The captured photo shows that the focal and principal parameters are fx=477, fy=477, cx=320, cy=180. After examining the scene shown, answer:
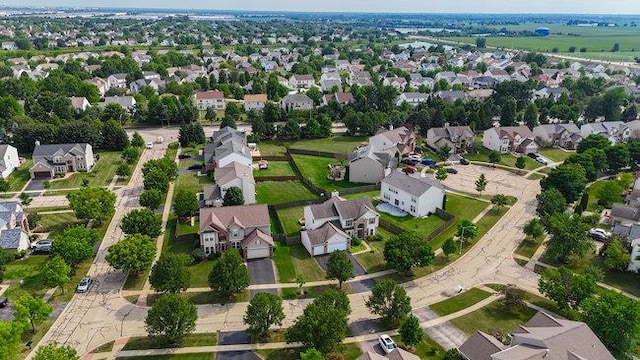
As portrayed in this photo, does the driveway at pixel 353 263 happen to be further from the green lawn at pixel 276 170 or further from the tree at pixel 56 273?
the green lawn at pixel 276 170

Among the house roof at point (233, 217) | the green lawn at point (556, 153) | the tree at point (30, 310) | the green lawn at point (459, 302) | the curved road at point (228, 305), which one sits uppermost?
the house roof at point (233, 217)

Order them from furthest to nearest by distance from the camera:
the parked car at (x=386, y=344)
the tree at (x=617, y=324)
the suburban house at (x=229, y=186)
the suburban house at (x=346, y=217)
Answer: the suburban house at (x=229, y=186) < the suburban house at (x=346, y=217) < the parked car at (x=386, y=344) < the tree at (x=617, y=324)

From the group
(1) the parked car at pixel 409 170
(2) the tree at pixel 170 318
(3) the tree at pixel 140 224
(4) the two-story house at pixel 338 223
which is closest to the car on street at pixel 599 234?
(4) the two-story house at pixel 338 223

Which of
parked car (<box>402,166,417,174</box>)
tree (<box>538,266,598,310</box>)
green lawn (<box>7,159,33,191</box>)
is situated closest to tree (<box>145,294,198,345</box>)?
tree (<box>538,266,598,310</box>)

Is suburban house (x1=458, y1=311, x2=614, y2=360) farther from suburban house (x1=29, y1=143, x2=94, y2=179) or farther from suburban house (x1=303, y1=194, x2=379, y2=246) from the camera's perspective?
suburban house (x1=29, y1=143, x2=94, y2=179)

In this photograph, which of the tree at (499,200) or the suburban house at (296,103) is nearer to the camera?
the tree at (499,200)

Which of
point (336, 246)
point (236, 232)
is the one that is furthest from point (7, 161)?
point (336, 246)

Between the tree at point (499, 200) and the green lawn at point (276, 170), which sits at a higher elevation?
the tree at point (499, 200)
